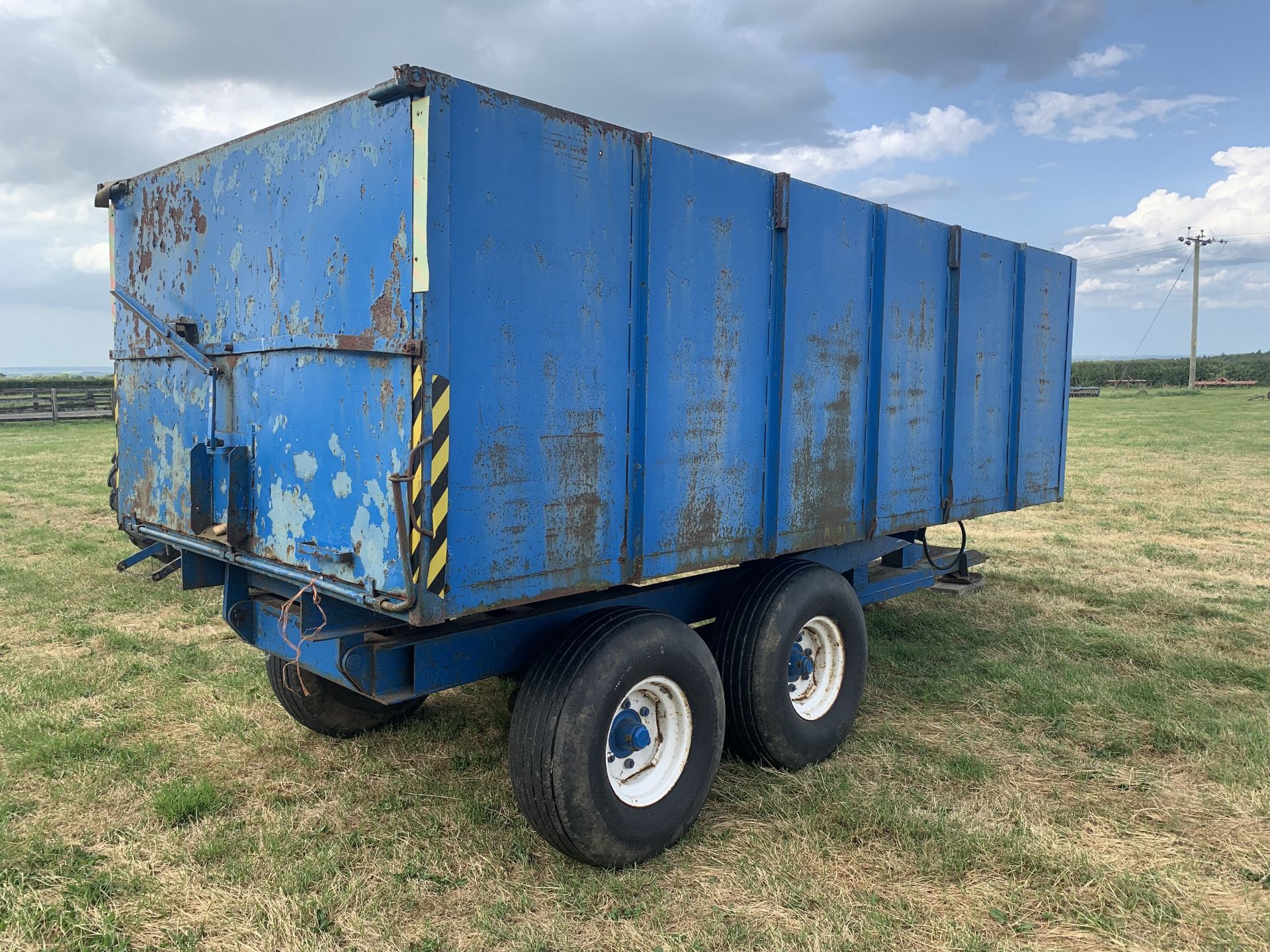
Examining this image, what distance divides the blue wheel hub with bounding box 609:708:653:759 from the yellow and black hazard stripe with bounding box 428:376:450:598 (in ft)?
3.60

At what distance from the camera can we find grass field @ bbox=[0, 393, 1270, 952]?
325cm

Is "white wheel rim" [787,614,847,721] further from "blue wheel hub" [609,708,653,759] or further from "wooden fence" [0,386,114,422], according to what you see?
"wooden fence" [0,386,114,422]

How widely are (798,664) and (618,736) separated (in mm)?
1366

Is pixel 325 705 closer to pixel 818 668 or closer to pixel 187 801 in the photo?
pixel 187 801

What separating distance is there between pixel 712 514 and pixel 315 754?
2.42m

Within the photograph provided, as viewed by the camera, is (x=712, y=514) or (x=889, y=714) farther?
(x=889, y=714)

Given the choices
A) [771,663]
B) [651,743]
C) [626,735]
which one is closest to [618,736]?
[626,735]

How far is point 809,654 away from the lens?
4910 millimetres

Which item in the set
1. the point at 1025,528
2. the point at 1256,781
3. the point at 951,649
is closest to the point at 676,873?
the point at 1256,781

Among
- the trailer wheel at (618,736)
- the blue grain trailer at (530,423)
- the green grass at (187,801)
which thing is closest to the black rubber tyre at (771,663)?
the blue grain trailer at (530,423)

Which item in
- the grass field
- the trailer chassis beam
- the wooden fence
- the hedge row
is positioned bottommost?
the grass field

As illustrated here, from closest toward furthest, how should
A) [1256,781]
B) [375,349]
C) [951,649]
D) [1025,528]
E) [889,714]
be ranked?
[375,349] → [1256,781] → [889,714] → [951,649] → [1025,528]

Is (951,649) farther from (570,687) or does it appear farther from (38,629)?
(38,629)

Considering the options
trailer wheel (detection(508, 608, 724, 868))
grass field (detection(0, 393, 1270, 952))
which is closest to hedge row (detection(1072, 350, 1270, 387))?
grass field (detection(0, 393, 1270, 952))
